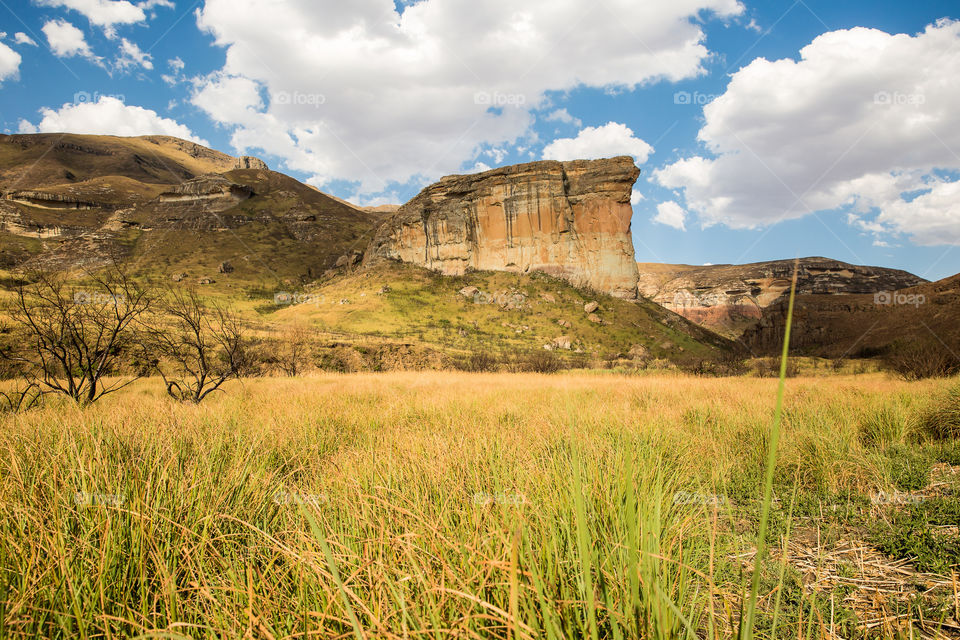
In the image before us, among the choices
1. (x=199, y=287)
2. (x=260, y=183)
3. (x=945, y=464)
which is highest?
(x=260, y=183)

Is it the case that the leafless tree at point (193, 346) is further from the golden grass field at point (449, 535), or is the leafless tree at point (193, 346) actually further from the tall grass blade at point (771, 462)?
the tall grass blade at point (771, 462)

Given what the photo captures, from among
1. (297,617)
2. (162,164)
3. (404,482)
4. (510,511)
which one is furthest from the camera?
(162,164)

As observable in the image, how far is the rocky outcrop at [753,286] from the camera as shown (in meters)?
104

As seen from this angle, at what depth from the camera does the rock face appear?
70.5 meters

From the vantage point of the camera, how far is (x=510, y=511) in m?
2.19

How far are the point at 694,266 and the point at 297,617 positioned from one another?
542 ft

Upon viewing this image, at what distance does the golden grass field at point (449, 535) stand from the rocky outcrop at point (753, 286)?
108m

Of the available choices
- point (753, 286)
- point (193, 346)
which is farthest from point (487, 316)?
point (753, 286)

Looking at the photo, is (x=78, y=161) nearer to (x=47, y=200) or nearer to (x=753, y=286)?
(x=47, y=200)

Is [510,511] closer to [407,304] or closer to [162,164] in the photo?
[407,304]

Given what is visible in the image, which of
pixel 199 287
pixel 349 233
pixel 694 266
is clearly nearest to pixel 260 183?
pixel 349 233

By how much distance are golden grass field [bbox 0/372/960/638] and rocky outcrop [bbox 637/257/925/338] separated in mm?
107524

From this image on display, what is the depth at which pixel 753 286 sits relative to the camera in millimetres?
111000

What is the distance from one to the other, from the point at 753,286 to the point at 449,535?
131 metres
